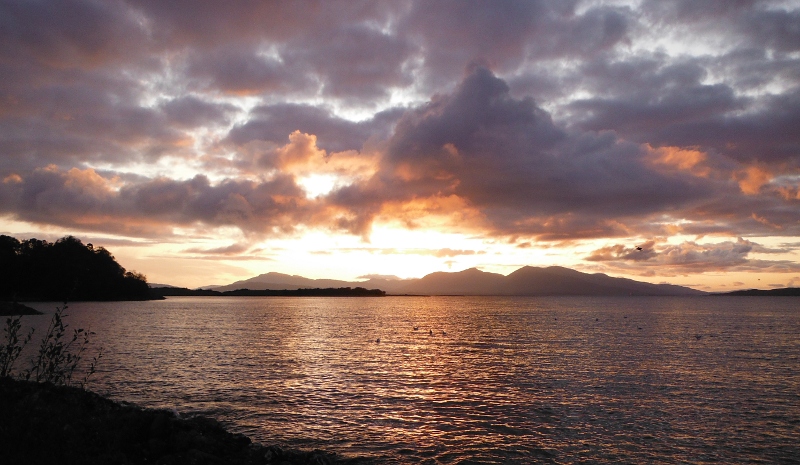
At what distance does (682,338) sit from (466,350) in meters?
42.2

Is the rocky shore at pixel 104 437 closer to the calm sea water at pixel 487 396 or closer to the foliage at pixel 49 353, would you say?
the foliage at pixel 49 353

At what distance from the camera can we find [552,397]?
35.3 meters

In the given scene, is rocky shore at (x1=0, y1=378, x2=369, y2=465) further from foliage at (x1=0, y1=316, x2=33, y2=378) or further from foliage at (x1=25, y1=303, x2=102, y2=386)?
foliage at (x1=0, y1=316, x2=33, y2=378)

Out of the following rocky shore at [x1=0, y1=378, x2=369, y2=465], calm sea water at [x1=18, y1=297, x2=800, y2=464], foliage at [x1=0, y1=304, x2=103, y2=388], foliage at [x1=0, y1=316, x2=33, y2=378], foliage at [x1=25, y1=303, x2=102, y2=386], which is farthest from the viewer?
calm sea water at [x1=18, y1=297, x2=800, y2=464]

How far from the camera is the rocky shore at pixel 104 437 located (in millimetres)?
14570

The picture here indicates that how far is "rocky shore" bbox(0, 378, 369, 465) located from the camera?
14.6 metres

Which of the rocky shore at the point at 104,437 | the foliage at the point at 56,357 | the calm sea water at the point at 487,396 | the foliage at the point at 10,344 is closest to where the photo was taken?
the rocky shore at the point at 104,437

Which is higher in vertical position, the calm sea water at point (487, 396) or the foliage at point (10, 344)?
the foliage at point (10, 344)

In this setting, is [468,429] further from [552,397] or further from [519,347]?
[519,347]

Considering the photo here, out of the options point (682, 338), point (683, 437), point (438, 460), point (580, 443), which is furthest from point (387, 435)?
point (682, 338)

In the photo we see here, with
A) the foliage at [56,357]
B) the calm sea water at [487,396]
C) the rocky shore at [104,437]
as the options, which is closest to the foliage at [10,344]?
the foliage at [56,357]

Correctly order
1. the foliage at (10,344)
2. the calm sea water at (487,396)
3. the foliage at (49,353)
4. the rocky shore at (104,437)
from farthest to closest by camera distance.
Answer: the calm sea water at (487,396) < the foliage at (49,353) < the foliage at (10,344) < the rocky shore at (104,437)

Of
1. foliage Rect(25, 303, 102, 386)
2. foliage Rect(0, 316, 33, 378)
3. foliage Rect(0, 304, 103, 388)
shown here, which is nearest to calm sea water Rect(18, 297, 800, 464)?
foliage Rect(25, 303, 102, 386)

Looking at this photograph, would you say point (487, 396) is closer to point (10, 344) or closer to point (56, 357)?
point (56, 357)
